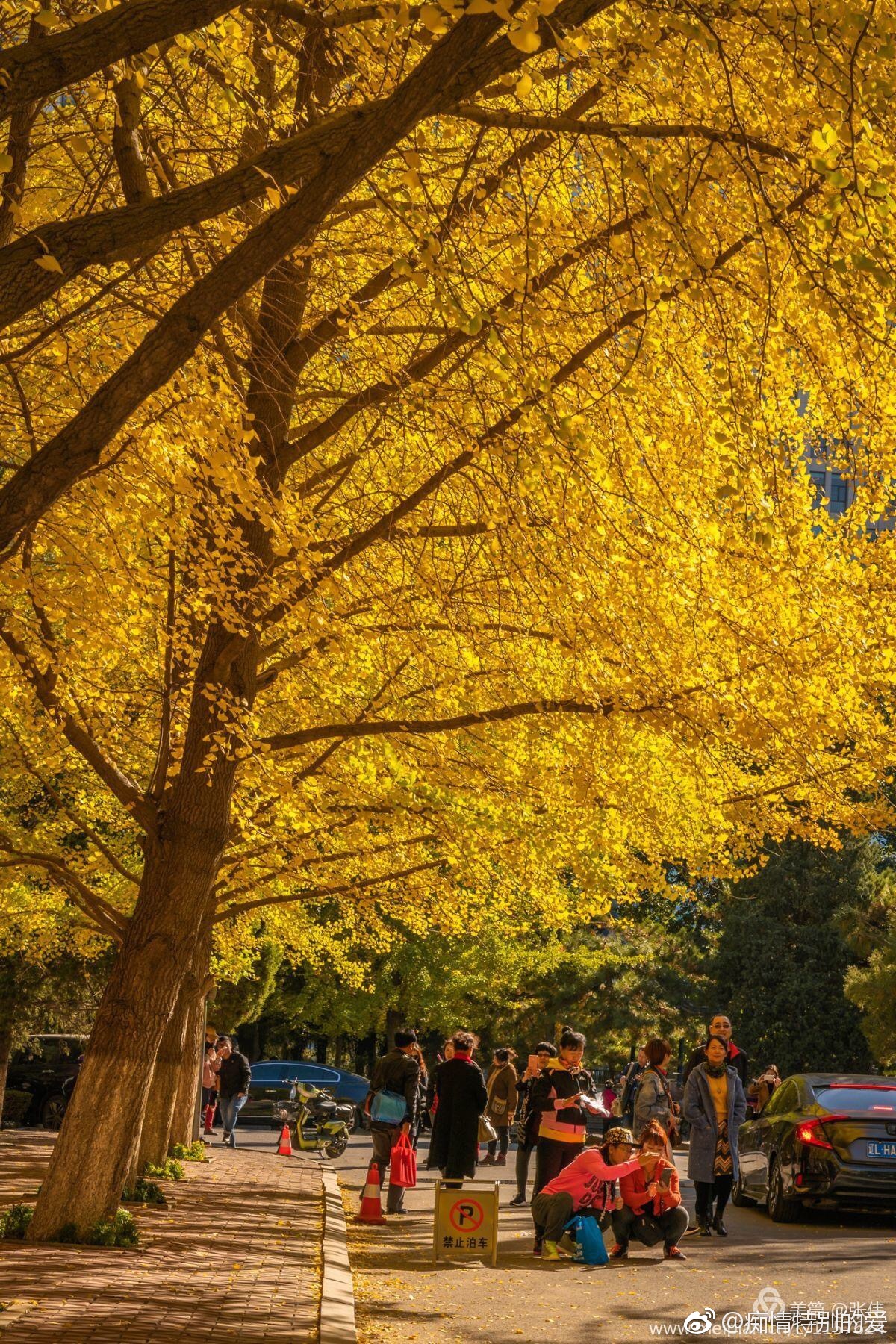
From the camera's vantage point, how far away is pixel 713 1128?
12.1 metres

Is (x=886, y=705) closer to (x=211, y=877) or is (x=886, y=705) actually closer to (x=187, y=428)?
(x=211, y=877)

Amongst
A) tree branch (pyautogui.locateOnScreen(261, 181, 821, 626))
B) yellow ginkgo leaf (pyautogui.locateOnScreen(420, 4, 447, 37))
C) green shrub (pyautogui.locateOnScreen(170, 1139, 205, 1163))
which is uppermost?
tree branch (pyautogui.locateOnScreen(261, 181, 821, 626))

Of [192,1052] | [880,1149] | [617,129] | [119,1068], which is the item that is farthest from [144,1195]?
[617,129]

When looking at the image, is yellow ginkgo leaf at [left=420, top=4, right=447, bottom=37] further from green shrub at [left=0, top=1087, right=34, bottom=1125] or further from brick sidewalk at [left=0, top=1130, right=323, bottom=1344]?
green shrub at [left=0, top=1087, right=34, bottom=1125]

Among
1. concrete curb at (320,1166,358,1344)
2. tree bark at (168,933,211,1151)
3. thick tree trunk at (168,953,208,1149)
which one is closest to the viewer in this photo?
concrete curb at (320,1166,358,1344)

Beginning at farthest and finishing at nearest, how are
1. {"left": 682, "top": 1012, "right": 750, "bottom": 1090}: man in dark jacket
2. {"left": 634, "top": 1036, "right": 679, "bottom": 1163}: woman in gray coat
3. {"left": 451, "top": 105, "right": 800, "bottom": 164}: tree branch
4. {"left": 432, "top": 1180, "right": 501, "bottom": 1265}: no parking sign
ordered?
{"left": 634, "top": 1036, "right": 679, "bottom": 1163}: woman in gray coat, {"left": 682, "top": 1012, "right": 750, "bottom": 1090}: man in dark jacket, {"left": 432, "top": 1180, "right": 501, "bottom": 1265}: no parking sign, {"left": 451, "top": 105, "right": 800, "bottom": 164}: tree branch

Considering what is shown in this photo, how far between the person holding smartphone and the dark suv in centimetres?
2250

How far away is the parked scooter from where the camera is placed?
22797mm

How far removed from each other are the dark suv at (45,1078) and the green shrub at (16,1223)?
21.6 metres

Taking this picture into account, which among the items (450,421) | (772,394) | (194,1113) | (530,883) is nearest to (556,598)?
(450,421)

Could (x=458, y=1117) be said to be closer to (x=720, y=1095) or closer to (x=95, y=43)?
(x=720, y=1095)

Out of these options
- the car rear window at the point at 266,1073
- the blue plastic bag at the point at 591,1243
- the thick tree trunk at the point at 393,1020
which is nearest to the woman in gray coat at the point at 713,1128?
the blue plastic bag at the point at 591,1243

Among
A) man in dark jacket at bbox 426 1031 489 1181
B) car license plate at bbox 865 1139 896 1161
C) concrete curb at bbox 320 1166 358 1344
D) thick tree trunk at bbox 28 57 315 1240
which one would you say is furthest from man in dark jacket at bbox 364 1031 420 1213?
car license plate at bbox 865 1139 896 1161

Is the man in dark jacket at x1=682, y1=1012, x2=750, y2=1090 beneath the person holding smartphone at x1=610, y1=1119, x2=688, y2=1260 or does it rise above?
above
